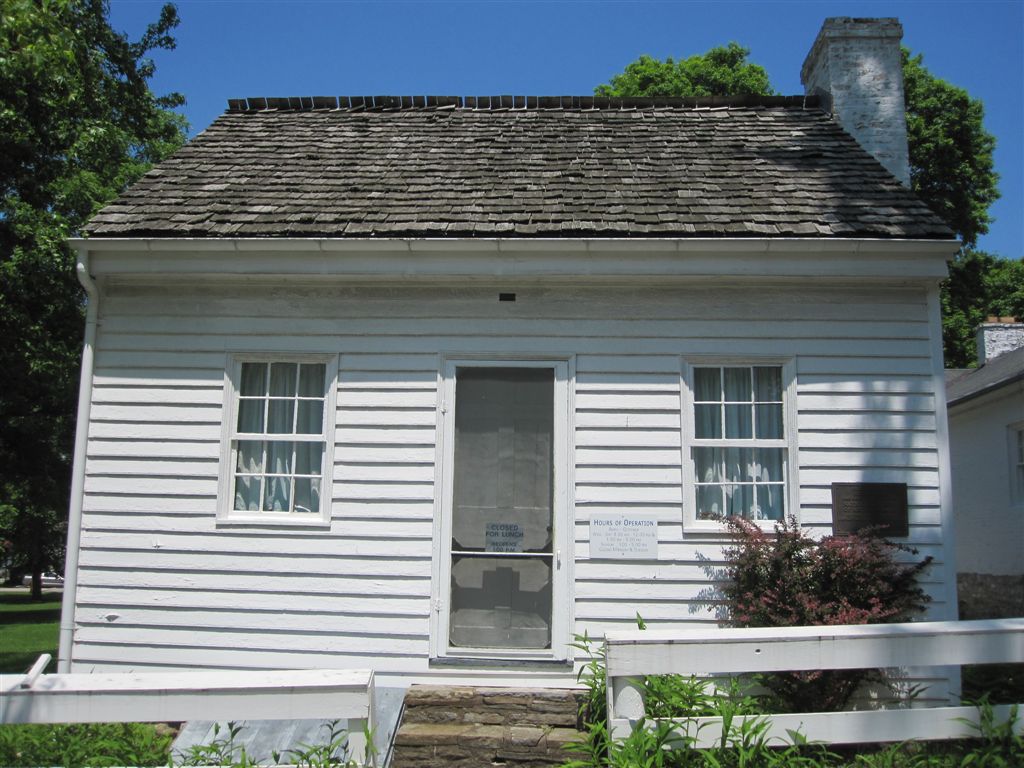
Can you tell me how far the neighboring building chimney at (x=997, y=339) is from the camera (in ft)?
56.7

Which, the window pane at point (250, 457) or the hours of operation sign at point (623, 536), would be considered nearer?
the hours of operation sign at point (623, 536)

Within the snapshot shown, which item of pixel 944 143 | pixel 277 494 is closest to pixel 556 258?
pixel 277 494

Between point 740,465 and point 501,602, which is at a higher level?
point 740,465

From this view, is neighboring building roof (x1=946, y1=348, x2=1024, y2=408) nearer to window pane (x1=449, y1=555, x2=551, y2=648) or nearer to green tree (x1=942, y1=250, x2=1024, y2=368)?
green tree (x1=942, y1=250, x2=1024, y2=368)

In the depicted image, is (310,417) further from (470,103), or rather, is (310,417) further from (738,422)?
(470,103)

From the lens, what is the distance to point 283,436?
7.14 m

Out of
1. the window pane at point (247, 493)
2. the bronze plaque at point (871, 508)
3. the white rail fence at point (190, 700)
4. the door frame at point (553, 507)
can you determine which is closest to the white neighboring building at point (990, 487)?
the bronze plaque at point (871, 508)

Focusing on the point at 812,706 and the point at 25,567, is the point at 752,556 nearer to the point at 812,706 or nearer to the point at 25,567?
the point at 812,706

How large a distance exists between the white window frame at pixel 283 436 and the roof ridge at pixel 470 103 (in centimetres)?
436

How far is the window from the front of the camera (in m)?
6.99

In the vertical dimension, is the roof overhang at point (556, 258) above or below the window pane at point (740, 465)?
above

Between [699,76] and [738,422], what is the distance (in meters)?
22.2

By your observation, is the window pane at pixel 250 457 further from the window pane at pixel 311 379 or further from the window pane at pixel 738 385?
the window pane at pixel 738 385

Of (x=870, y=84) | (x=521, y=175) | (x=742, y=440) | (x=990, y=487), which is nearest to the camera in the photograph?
(x=742, y=440)
